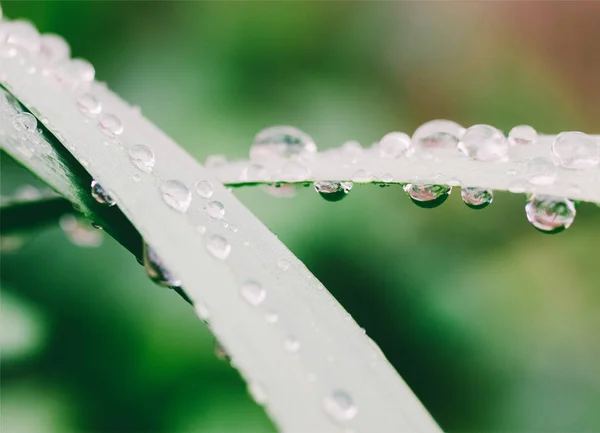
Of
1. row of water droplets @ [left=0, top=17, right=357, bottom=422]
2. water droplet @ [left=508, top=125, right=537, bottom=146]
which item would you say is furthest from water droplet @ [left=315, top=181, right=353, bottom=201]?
water droplet @ [left=508, top=125, right=537, bottom=146]

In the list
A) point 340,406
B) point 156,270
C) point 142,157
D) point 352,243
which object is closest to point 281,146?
point 142,157

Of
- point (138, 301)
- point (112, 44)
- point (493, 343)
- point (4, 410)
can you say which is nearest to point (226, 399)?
point (138, 301)

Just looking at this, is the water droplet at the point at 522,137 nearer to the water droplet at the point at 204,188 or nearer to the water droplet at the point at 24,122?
the water droplet at the point at 204,188

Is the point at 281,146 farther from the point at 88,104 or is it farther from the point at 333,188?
the point at 88,104

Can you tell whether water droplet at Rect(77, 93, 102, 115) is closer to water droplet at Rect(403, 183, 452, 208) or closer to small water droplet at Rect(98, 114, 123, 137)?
small water droplet at Rect(98, 114, 123, 137)

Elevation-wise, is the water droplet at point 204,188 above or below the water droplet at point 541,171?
below

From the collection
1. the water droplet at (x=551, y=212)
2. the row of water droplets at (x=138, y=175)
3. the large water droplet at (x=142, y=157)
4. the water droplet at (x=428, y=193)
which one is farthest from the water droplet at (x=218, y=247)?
the water droplet at (x=551, y=212)
